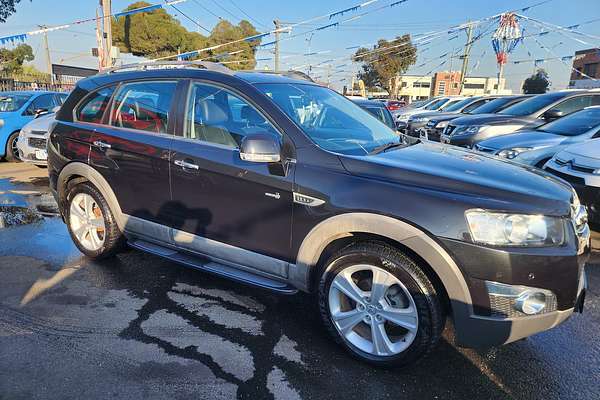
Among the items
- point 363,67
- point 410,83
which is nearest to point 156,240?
point 363,67

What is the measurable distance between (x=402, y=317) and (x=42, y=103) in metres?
10.9

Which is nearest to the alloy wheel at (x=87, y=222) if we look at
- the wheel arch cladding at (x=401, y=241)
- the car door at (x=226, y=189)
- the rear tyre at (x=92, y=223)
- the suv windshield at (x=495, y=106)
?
the rear tyre at (x=92, y=223)

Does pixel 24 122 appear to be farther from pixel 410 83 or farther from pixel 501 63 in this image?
pixel 410 83

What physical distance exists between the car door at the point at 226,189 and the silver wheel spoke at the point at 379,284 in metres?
0.63

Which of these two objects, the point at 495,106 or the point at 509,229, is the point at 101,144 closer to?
the point at 509,229

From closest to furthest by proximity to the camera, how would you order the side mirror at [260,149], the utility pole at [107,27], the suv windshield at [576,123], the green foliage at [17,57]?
the side mirror at [260,149] < the suv windshield at [576,123] < the utility pole at [107,27] < the green foliage at [17,57]

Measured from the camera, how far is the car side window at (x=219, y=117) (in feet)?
9.82

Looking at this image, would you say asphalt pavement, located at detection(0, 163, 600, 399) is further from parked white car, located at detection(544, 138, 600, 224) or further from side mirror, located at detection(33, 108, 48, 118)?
side mirror, located at detection(33, 108, 48, 118)

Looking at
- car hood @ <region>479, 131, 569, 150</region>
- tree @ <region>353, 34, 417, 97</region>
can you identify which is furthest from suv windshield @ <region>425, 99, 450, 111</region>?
tree @ <region>353, 34, 417, 97</region>

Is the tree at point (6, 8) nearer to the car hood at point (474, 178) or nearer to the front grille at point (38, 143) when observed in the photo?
the front grille at point (38, 143)

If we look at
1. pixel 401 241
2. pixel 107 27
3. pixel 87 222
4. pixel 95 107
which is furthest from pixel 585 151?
pixel 107 27

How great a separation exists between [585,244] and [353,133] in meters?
1.67

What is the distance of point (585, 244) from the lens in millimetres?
2475

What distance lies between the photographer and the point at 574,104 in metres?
8.26
